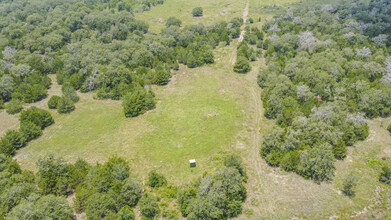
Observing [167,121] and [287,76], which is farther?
[287,76]

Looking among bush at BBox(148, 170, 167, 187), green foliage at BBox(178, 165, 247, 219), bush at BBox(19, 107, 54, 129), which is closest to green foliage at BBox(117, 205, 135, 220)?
bush at BBox(148, 170, 167, 187)

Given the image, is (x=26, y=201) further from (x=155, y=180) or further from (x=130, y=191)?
(x=155, y=180)

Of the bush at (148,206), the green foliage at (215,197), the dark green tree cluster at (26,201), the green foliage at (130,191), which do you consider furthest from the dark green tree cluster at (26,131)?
the green foliage at (215,197)

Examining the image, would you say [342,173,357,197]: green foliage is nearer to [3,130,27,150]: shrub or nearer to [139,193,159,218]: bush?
[139,193,159,218]: bush

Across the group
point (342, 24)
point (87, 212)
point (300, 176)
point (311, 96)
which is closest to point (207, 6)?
point (342, 24)

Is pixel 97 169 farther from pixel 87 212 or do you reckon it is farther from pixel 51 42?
pixel 51 42

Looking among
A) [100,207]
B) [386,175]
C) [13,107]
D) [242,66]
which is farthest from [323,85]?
[13,107]
